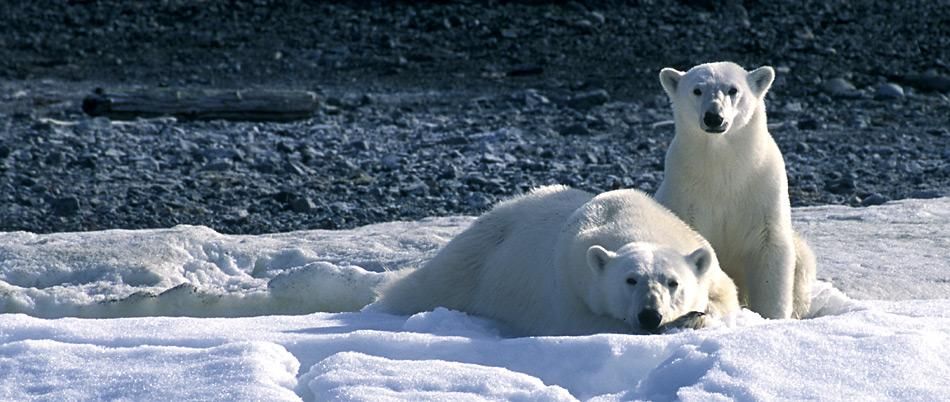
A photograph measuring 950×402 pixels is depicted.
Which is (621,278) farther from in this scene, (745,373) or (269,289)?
(269,289)

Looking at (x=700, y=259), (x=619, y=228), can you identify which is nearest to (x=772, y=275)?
(x=619, y=228)

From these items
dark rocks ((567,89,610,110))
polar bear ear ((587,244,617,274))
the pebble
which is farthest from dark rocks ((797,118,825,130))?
polar bear ear ((587,244,617,274))

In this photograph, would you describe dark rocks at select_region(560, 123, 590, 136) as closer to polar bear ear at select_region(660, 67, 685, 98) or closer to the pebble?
the pebble

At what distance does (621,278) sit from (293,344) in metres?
1.07

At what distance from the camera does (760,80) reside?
6.35 metres

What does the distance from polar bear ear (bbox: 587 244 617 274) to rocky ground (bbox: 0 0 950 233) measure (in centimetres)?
441

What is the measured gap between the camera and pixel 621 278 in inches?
193

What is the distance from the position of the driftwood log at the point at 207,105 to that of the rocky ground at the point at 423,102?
0.62ft

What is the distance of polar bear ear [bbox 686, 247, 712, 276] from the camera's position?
503 centimetres

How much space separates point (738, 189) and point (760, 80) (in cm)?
52

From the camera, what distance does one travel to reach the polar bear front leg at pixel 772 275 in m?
5.84

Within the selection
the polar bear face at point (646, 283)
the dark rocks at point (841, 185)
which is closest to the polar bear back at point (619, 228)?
the polar bear face at point (646, 283)

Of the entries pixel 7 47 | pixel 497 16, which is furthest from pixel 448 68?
pixel 7 47

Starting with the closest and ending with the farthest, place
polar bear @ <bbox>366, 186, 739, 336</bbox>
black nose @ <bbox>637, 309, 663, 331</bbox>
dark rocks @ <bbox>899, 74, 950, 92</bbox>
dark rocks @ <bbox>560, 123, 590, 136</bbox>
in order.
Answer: black nose @ <bbox>637, 309, 663, 331</bbox>, polar bear @ <bbox>366, 186, 739, 336</bbox>, dark rocks @ <bbox>560, 123, 590, 136</bbox>, dark rocks @ <bbox>899, 74, 950, 92</bbox>
